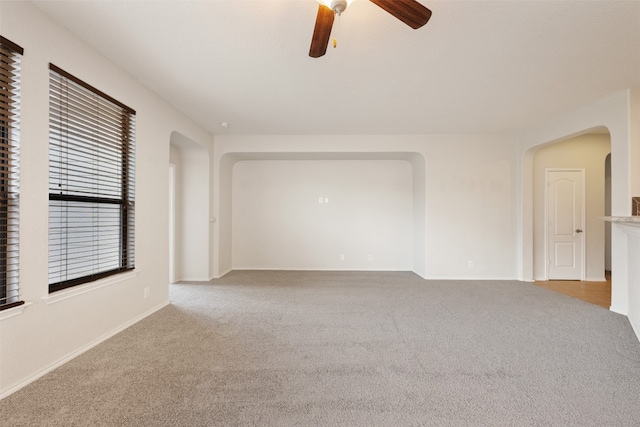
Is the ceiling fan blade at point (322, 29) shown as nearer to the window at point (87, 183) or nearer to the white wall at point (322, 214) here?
the window at point (87, 183)

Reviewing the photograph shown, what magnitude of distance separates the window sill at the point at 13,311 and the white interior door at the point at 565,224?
22.2ft

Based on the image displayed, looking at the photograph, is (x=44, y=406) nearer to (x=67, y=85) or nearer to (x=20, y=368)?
(x=20, y=368)

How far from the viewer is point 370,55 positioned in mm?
2438

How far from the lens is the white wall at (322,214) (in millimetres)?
5715

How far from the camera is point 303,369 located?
199cm

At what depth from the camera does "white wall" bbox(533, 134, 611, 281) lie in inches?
188

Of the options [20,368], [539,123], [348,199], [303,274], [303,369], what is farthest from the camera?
[348,199]

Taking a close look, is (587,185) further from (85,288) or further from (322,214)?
(85,288)

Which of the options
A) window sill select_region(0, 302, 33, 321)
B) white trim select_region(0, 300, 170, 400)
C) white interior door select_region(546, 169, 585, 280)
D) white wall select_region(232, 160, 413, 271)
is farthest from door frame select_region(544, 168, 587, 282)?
window sill select_region(0, 302, 33, 321)

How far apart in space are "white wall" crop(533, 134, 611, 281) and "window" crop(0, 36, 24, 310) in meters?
6.59

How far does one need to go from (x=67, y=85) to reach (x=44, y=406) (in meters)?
2.25

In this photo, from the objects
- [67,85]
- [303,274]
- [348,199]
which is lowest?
[303,274]

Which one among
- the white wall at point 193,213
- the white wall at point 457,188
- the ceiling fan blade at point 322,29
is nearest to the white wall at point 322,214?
the white wall at point 457,188

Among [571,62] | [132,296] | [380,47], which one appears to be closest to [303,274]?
[132,296]
